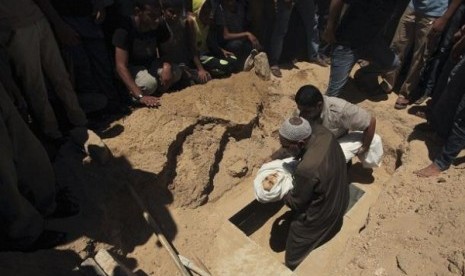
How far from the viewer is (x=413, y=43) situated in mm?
5488

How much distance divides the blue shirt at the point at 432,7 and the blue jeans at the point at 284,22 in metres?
1.61

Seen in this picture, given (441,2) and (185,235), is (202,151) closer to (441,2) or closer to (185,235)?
(185,235)

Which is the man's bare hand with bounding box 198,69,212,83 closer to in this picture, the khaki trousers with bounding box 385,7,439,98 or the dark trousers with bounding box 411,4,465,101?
the khaki trousers with bounding box 385,7,439,98

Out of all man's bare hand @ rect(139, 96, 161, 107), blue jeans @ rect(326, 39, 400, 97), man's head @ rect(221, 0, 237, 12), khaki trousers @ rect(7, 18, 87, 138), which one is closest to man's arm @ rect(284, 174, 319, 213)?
man's bare hand @ rect(139, 96, 161, 107)

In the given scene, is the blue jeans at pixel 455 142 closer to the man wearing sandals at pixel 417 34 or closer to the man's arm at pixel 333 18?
the man wearing sandals at pixel 417 34

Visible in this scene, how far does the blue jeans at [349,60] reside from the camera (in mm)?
5070

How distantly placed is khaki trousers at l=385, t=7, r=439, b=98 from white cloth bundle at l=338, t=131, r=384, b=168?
1.45 meters

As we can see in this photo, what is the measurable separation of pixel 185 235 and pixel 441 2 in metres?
4.22

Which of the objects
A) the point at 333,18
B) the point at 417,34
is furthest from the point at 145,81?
the point at 417,34

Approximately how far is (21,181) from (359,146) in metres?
3.37

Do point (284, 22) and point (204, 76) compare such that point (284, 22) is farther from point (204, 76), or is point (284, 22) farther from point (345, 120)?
point (345, 120)

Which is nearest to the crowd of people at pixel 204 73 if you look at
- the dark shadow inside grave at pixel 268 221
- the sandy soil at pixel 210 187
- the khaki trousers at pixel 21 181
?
the khaki trousers at pixel 21 181

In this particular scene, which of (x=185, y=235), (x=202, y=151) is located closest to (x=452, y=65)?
(x=202, y=151)

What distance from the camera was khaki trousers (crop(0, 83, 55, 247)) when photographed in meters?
2.46
